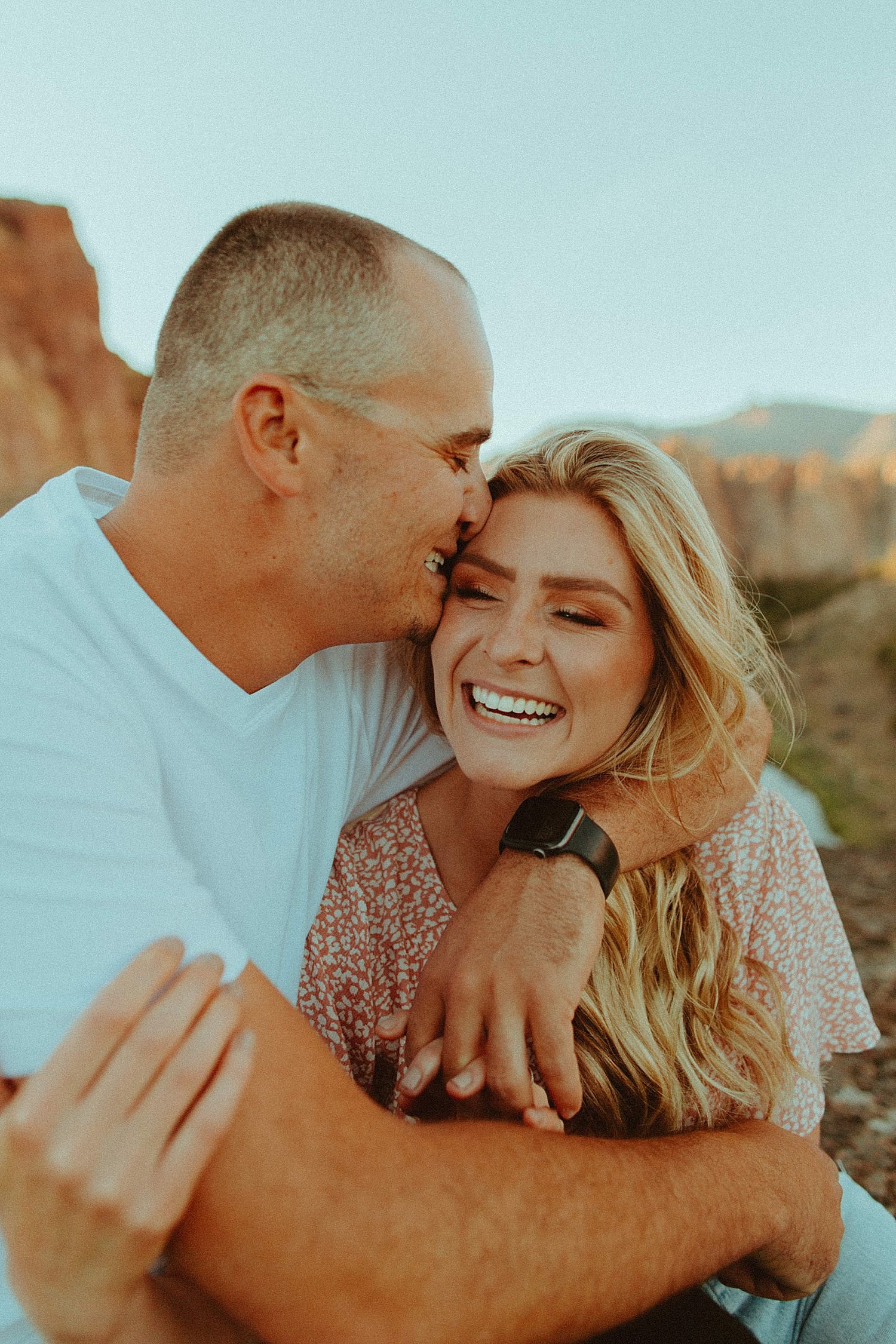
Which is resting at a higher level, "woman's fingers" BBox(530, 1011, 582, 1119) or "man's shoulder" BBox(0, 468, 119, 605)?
"man's shoulder" BBox(0, 468, 119, 605)

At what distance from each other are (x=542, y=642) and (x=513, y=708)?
204 millimetres

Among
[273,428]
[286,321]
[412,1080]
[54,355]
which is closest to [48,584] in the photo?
[273,428]

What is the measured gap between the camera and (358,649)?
2918 millimetres

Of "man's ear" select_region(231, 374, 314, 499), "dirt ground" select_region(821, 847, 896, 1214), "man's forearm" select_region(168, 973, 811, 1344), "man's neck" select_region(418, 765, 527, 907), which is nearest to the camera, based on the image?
"man's forearm" select_region(168, 973, 811, 1344)

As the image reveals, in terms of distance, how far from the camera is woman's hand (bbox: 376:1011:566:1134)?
1.76 m

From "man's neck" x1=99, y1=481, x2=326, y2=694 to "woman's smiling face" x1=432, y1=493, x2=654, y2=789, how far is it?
537 mm

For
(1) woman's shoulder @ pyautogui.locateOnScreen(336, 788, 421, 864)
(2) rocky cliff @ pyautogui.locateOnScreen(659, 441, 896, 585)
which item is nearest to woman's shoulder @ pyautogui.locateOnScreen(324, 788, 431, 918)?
(1) woman's shoulder @ pyautogui.locateOnScreen(336, 788, 421, 864)

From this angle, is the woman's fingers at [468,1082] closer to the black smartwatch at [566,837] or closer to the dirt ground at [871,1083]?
the black smartwatch at [566,837]

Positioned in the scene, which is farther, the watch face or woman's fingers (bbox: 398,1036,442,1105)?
the watch face

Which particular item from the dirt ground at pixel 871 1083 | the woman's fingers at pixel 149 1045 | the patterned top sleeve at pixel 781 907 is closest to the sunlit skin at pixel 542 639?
the patterned top sleeve at pixel 781 907

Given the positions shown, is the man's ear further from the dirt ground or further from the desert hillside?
the desert hillside

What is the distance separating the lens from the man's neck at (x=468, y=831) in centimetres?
271

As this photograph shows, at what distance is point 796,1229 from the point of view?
6.66 feet

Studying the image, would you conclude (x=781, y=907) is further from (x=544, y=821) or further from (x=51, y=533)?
(x=51, y=533)
